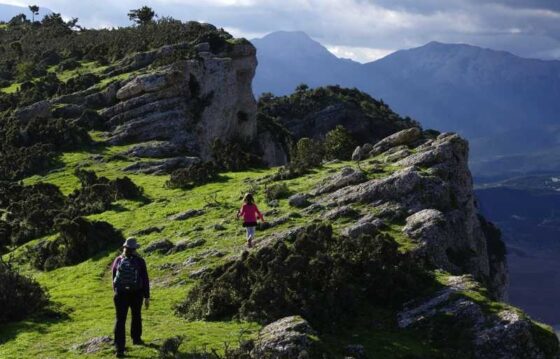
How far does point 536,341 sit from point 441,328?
2506 millimetres

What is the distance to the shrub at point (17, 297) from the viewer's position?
20.1 meters

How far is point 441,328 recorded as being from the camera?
18625mm

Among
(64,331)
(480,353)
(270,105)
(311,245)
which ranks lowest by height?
(480,353)

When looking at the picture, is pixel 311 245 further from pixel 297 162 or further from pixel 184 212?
pixel 297 162

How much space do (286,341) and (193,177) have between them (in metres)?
28.2

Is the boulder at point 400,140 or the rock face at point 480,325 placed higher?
the boulder at point 400,140

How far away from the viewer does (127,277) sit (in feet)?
56.5

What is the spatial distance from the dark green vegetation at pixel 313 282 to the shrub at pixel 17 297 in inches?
183

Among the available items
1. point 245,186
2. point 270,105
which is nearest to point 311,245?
point 245,186

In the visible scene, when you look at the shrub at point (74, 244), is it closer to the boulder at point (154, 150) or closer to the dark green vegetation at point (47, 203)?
the dark green vegetation at point (47, 203)

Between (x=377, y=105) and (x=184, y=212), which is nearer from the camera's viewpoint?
(x=184, y=212)

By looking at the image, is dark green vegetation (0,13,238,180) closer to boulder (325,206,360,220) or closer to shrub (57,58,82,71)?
shrub (57,58,82,71)

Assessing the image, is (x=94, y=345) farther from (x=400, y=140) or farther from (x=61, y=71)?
(x=61, y=71)

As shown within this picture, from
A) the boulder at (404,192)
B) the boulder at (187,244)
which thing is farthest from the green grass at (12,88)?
the boulder at (404,192)
